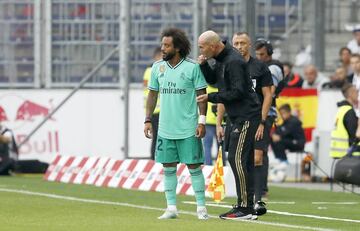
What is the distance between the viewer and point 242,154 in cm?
1423

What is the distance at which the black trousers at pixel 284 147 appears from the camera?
24.6 meters

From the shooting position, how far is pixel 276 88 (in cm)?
1777

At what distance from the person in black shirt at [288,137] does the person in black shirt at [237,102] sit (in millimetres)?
10256

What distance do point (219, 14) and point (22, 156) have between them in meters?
4.47

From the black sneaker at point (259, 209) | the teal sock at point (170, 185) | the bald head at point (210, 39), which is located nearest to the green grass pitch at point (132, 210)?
the black sneaker at point (259, 209)

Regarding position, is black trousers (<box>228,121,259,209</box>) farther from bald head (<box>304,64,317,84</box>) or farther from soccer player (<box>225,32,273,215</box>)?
→ bald head (<box>304,64,317,84</box>)

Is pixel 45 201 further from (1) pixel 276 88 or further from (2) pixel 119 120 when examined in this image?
(2) pixel 119 120

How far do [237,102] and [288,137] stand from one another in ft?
34.4

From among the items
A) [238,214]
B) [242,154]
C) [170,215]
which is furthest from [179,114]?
[238,214]

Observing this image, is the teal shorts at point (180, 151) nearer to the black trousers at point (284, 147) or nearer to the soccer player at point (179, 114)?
the soccer player at point (179, 114)

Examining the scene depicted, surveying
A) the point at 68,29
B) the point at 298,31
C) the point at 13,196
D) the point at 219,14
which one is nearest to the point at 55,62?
the point at 68,29

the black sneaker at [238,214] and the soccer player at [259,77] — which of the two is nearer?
the black sneaker at [238,214]

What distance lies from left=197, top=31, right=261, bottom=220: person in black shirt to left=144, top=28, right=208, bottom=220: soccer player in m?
0.18

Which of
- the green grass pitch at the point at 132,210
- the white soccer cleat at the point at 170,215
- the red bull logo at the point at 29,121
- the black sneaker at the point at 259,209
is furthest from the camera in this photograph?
the red bull logo at the point at 29,121
